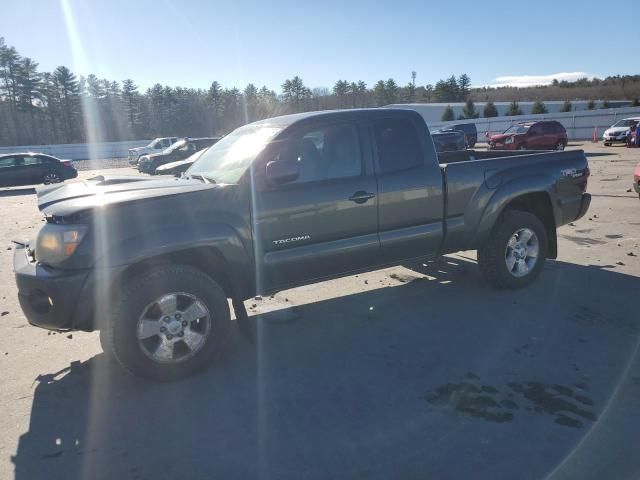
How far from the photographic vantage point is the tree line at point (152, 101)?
2869 inches

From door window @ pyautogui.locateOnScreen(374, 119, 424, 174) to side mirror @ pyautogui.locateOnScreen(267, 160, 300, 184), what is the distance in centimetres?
107

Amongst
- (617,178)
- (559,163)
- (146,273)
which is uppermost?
(559,163)

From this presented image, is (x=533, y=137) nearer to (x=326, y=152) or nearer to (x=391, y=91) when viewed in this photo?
(x=326, y=152)

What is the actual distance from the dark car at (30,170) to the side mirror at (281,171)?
68.2 feet

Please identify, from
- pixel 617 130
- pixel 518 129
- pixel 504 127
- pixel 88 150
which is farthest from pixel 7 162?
pixel 504 127

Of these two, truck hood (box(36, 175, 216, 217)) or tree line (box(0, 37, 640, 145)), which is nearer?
truck hood (box(36, 175, 216, 217))

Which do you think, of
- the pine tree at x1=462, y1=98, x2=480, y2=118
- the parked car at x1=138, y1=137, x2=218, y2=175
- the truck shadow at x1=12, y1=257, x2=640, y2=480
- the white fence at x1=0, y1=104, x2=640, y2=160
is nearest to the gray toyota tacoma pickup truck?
the truck shadow at x1=12, y1=257, x2=640, y2=480

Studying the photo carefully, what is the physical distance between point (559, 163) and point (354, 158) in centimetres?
278

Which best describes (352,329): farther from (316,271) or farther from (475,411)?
(475,411)

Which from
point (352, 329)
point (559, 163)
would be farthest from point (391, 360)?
point (559, 163)

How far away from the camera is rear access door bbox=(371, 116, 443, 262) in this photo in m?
4.72

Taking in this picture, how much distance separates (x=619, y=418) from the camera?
10.3 ft

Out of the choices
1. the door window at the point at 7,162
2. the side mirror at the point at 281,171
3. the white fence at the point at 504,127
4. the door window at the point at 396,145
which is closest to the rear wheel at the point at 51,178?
the door window at the point at 7,162

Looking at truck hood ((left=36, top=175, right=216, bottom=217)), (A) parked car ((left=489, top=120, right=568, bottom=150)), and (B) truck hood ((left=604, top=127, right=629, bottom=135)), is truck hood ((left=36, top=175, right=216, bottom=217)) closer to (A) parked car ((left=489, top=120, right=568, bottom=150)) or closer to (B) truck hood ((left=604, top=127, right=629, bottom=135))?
(A) parked car ((left=489, top=120, right=568, bottom=150))
